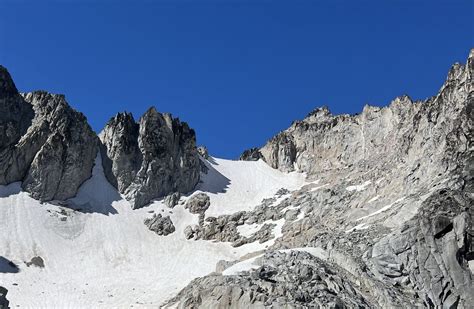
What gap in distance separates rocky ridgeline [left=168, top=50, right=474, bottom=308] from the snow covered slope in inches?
216

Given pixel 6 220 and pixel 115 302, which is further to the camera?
pixel 6 220

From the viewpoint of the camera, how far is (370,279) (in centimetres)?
4300

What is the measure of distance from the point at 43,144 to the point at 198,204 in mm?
24728

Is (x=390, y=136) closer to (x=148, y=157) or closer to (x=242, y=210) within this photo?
(x=242, y=210)

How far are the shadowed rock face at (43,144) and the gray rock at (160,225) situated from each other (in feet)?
40.4

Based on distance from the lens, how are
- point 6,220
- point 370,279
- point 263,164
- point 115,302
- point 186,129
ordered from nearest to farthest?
1. point 370,279
2. point 115,302
3. point 6,220
4. point 186,129
5. point 263,164

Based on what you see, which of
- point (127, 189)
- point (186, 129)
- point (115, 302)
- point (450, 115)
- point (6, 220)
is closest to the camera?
point (115, 302)

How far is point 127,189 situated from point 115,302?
32.2 m

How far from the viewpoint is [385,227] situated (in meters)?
50.7

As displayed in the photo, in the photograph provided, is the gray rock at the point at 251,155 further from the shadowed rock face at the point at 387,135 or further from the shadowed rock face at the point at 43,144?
the shadowed rock face at the point at 43,144

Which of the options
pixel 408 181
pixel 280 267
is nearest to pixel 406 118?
pixel 408 181

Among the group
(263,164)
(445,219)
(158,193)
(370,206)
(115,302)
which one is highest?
(263,164)

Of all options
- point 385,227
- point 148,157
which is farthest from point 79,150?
point 385,227

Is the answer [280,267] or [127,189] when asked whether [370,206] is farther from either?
[127,189]
